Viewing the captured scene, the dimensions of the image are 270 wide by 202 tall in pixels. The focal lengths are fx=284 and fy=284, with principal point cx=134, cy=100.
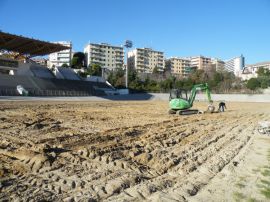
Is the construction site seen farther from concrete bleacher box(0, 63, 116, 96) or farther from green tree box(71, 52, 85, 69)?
green tree box(71, 52, 85, 69)

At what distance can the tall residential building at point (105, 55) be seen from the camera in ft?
407

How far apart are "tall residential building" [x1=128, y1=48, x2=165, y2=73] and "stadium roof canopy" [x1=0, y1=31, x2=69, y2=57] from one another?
259ft

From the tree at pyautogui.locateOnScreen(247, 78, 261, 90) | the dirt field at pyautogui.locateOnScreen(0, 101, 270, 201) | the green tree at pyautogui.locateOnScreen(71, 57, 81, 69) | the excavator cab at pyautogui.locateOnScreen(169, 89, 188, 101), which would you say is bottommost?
the dirt field at pyautogui.locateOnScreen(0, 101, 270, 201)

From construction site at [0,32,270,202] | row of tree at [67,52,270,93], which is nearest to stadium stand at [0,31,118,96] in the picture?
row of tree at [67,52,270,93]

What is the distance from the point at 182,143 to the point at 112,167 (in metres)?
4.12

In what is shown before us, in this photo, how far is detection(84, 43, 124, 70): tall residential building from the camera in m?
124

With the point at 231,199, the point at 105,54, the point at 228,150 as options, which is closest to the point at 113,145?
the point at 228,150

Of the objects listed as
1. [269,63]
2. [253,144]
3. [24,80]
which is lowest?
[253,144]

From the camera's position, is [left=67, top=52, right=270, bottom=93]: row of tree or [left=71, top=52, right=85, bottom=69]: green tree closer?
[left=67, top=52, right=270, bottom=93]: row of tree

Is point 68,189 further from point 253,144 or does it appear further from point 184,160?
point 253,144

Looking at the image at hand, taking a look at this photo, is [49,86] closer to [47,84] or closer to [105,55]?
[47,84]

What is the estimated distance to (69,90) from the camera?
2180 inches

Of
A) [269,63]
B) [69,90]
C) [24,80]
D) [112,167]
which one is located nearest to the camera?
[112,167]

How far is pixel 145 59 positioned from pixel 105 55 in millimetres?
21391
